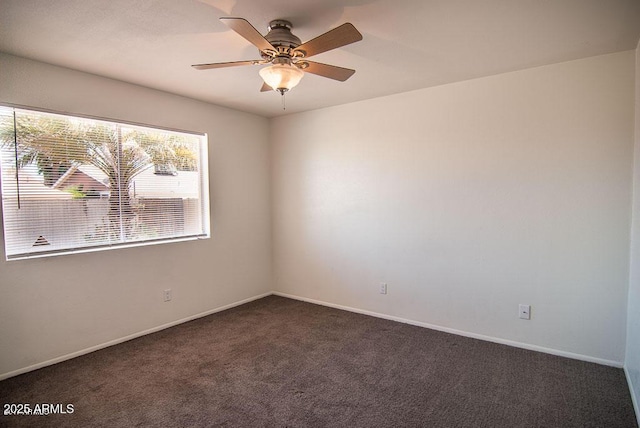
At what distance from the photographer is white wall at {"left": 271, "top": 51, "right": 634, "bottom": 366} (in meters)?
2.63

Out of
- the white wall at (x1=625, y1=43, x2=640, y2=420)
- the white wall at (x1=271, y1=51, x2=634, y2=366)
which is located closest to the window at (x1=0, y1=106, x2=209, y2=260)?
the white wall at (x1=271, y1=51, x2=634, y2=366)

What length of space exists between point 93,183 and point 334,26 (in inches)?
97.5

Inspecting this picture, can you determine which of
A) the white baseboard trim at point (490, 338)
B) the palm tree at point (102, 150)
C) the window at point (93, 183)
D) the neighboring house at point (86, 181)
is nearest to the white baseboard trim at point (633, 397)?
the white baseboard trim at point (490, 338)

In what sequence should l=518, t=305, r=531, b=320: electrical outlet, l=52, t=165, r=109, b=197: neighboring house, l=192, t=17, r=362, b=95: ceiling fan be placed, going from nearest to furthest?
l=192, t=17, r=362, b=95: ceiling fan < l=52, t=165, r=109, b=197: neighboring house < l=518, t=305, r=531, b=320: electrical outlet

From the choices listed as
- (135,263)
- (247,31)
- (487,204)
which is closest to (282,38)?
(247,31)

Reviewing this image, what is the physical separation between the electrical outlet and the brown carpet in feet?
0.97

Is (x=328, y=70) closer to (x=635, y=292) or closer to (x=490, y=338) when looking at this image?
(x=635, y=292)

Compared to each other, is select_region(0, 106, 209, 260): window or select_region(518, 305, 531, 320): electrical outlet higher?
select_region(0, 106, 209, 260): window

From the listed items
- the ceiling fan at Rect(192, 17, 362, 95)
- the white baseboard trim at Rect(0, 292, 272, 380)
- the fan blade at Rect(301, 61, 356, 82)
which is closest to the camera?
the ceiling fan at Rect(192, 17, 362, 95)

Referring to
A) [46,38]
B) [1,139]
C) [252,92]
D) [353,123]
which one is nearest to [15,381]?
[1,139]

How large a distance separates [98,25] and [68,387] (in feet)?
8.17

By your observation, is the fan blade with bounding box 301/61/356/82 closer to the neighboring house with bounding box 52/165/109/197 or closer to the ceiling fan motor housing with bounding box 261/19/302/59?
the ceiling fan motor housing with bounding box 261/19/302/59

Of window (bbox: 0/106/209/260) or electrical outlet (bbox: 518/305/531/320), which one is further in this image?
electrical outlet (bbox: 518/305/531/320)

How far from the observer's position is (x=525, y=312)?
296 centimetres
